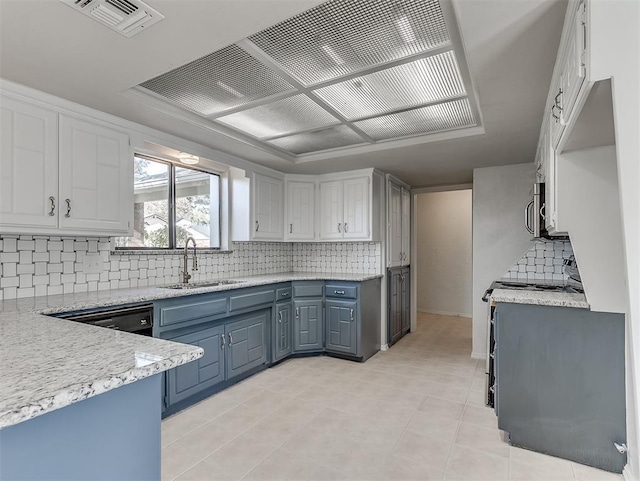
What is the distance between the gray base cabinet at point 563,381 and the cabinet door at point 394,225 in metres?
2.38

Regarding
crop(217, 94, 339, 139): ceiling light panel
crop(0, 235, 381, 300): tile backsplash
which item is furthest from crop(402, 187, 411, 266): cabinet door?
crop(217, 94, 339, 139): ceiling light panel

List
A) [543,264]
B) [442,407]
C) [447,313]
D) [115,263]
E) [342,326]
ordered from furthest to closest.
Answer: [447,313]
[342,326]
[543,264]
[115,263]
[442,407]

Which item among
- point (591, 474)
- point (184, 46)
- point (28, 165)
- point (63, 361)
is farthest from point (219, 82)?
point (591, 474)

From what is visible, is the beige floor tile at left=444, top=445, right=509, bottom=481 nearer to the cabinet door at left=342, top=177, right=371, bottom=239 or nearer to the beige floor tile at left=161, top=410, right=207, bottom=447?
the beige floor tile at left=161, top=410, right=207, bottom=447

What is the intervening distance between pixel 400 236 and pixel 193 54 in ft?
12.4

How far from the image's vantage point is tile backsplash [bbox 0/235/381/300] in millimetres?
2381

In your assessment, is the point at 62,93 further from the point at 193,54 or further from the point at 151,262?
the point at 151,262

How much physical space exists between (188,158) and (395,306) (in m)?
3.12

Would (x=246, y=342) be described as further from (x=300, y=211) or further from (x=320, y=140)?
(x=320, y=140)

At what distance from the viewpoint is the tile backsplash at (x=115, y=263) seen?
2381mm

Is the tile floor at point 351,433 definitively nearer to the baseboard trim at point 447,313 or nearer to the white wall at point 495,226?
the white wall at point 495,226

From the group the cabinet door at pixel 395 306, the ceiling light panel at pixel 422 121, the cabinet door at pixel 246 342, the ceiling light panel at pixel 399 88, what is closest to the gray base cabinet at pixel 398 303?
the cabinet door at pixel 395 306

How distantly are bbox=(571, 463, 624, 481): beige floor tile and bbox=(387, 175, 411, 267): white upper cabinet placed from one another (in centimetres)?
278

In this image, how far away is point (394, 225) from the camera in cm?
480
